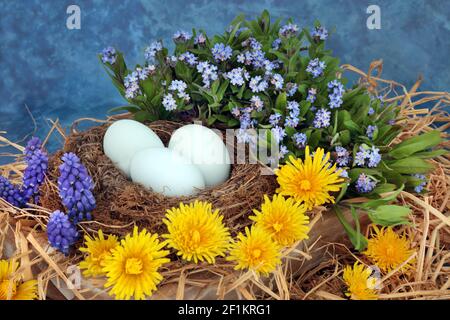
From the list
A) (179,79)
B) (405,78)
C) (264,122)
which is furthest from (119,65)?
(405,78)

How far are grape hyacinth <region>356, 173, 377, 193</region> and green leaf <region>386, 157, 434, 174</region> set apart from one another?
99 millimetres

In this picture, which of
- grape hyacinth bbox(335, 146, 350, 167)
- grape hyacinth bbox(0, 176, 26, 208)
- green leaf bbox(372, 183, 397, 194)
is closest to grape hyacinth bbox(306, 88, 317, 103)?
grape hyacinth bbox(335, 146, 350, 167)

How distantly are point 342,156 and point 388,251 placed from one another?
0.73 ft

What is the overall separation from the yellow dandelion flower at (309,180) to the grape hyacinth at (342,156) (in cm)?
8

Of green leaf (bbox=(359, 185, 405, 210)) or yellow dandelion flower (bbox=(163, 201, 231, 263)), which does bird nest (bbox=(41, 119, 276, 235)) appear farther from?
green leaf (bbox=(359, 185, 405, 210))

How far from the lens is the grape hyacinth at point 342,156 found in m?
1.41

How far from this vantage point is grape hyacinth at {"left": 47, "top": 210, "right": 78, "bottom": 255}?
4.14 ft

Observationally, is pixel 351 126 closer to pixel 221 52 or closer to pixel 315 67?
pixel 315 67

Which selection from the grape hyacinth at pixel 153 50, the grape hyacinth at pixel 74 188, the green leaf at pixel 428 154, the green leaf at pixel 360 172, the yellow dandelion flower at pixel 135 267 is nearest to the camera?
the yellow dandelion flower at pixel 135 267

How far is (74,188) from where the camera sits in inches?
51.5

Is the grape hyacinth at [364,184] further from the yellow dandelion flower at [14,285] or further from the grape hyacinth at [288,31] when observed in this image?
the yellow dandelion flower at [14,285]

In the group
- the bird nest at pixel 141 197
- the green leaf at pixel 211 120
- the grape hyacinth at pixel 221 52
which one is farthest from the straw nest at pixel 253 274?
the grape hyacinth at pixel 221 52
